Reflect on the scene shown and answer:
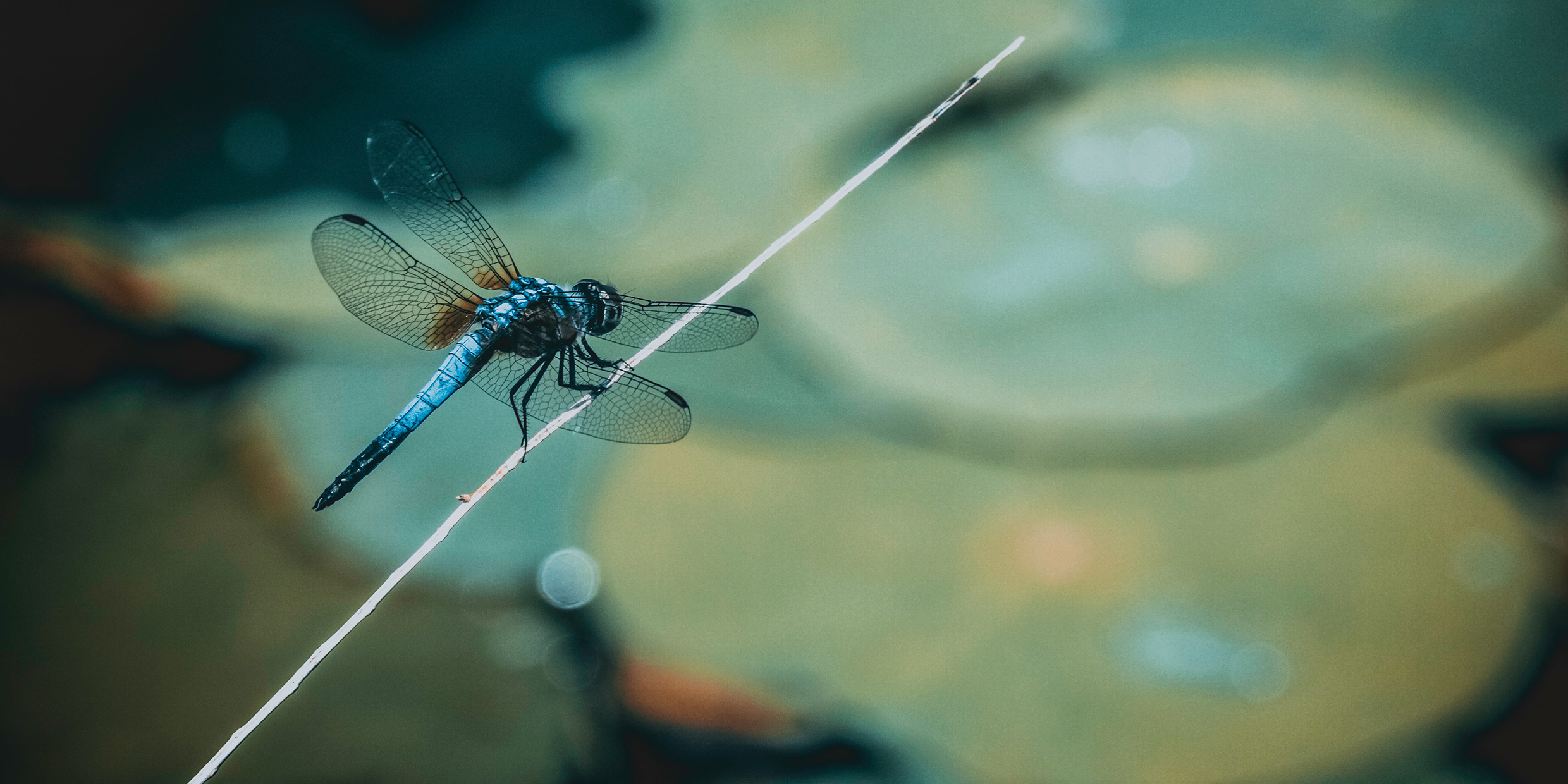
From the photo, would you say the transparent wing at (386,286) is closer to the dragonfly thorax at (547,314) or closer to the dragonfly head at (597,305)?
the dragonfly thorax at (547,314)

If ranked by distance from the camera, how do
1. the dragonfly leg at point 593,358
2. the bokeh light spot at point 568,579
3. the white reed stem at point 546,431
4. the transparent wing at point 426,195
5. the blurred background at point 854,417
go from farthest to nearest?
the bokeh light spot at point 568,579, the blurred background at point 854,417, the transparent wing at point 426,195, the dragonfly leg at point 593,358, the white reed stem at point 546,431

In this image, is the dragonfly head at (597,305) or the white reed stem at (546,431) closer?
the white reed stem at (546,431)

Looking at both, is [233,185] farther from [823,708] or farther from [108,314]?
[823,708]

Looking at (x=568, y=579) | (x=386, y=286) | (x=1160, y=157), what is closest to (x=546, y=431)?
(x=386, y=286)

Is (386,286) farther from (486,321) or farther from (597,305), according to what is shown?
(597,305)

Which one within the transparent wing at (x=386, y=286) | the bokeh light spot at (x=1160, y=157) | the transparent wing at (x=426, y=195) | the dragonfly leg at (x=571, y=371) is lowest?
the transparent wing at (x=386, y=286)

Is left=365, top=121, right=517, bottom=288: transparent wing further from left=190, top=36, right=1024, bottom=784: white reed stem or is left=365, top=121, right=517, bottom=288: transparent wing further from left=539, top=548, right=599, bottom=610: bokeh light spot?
left=539, top=548, right=599, bottom=610: bokeh light spot

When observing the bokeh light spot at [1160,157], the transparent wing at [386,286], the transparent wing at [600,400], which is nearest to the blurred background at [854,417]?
the bokeh light spot at [1160,157]

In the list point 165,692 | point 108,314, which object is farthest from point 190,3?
point 165,692
